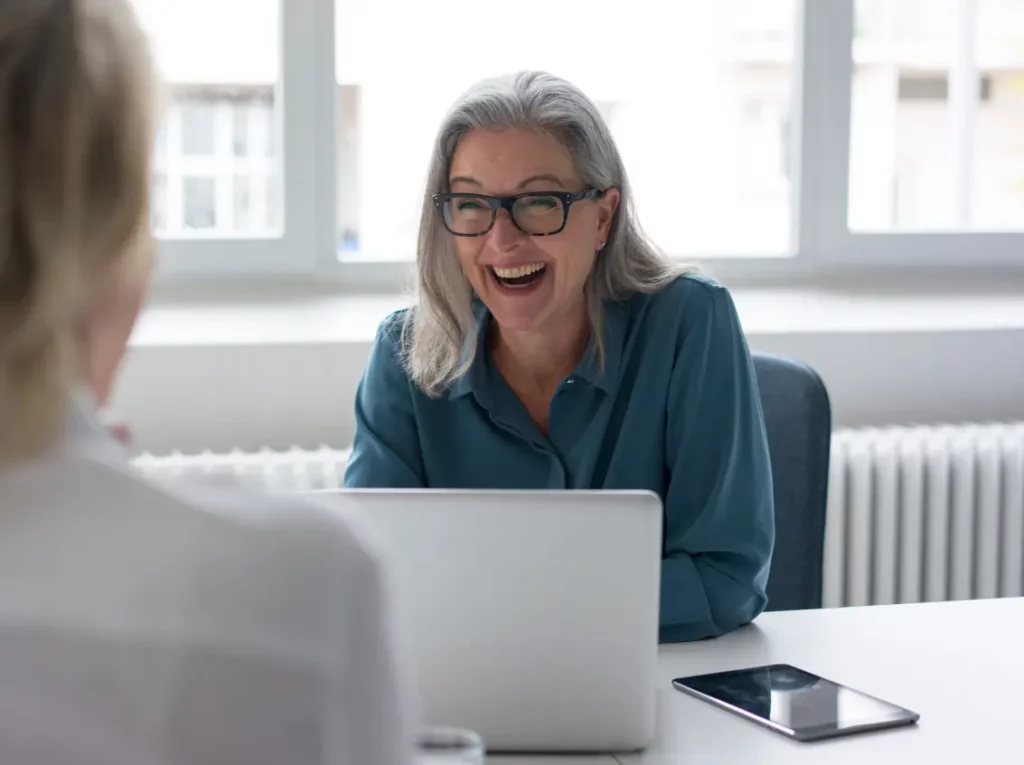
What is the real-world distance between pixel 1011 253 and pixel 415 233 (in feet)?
6.26

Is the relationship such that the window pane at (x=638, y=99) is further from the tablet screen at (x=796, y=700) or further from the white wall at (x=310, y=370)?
the tablet screen at (x=796, y=700)

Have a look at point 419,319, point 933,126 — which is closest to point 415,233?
point 419,319

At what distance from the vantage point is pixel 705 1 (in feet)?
10.1

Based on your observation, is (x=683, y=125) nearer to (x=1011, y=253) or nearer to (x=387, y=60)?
(x=387, y=60)

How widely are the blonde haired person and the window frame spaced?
2172 mm

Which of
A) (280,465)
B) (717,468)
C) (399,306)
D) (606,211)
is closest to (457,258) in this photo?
(606,211)

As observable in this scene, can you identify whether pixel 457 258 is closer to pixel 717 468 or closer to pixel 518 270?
pixel 518 270

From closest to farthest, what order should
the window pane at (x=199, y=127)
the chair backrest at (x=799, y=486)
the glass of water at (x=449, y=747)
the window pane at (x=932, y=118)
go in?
the glass of water at (x=449, y=747) → the chair backrest at (x=799, y=486) → the window pane at (x=199, y=127) → the window pane at (x=932, y=118)

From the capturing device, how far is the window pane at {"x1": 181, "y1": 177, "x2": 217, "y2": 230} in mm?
2924

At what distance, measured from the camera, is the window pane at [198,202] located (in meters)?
2.92

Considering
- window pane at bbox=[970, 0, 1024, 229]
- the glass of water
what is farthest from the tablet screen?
window pane at bbox=[970, 0, 1024, 229]

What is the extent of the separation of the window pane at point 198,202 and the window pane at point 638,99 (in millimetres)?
269

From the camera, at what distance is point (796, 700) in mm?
1224

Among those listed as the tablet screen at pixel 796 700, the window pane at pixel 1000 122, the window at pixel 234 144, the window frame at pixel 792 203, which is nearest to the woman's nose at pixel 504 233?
the tablet screen at pixel 796 700
